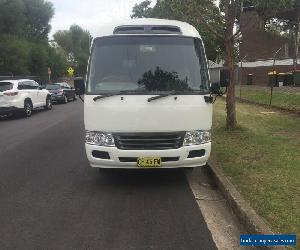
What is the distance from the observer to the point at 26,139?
13.4 metres

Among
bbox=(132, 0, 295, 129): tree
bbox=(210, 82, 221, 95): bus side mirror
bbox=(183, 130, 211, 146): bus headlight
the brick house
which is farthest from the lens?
the brick house

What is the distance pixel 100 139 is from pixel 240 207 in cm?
250


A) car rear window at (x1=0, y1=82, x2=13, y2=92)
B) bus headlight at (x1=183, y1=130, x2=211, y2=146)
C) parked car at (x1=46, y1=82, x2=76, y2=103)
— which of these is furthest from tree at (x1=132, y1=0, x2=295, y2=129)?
parked car at (x1=46, y1=82, x2=76, y2=103)

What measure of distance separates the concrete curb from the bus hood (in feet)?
3.17

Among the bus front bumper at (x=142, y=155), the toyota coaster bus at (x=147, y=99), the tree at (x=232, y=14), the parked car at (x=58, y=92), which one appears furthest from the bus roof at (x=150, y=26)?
the parked car at (x=58, y=92)

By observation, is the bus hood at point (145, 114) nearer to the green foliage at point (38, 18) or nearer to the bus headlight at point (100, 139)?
A: the bus headlight at point (100, 139)

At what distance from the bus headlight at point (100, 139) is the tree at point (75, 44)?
291 ft

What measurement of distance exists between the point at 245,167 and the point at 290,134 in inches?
A: 173

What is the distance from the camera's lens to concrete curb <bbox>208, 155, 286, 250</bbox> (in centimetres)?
517

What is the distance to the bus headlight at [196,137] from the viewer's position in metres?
7.16

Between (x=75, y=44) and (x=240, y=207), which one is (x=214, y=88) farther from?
(x=75, y=44)

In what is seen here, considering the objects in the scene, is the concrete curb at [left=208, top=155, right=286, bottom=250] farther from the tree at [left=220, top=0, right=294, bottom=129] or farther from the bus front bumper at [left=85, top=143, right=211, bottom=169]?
the tree at [left=220, top=0, right=294, bottom=129]

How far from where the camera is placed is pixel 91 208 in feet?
21.0

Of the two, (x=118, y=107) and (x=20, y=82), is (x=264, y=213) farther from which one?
(x=20, y=82)
